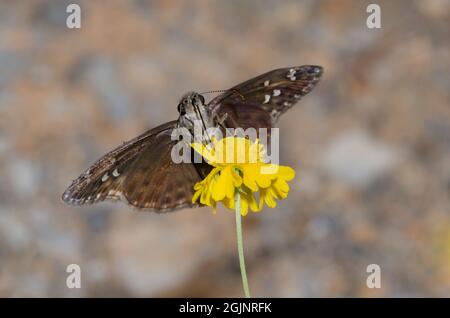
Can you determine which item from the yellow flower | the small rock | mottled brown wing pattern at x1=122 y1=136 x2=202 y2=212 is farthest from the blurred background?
the yellow flower

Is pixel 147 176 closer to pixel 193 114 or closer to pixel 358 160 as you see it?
pixel 193 114

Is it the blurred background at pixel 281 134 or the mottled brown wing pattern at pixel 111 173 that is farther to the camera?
the blurred background at pixel 281 134

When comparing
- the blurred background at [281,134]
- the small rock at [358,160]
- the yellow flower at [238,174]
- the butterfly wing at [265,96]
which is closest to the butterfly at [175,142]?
the butterfly wing at [265,96]

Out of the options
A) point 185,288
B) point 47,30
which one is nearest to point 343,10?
point 47,30

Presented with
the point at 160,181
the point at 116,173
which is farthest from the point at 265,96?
the point at 116,173

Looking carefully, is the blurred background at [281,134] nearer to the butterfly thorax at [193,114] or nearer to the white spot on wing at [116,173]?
the white spot on wing at [116,173]
